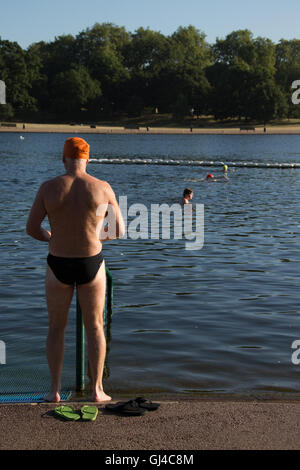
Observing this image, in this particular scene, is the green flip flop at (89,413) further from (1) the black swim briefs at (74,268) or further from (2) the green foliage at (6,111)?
(2) the green foliage at (6,111)

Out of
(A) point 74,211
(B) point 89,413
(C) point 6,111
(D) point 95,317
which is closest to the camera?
(B) point 89,413

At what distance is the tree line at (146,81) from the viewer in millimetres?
143875

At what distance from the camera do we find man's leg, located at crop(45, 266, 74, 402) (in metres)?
5.42

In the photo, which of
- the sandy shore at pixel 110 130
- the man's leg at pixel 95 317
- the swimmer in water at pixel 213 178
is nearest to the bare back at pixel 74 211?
the man's leg at pixel 95 317

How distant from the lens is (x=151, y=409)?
534 cm

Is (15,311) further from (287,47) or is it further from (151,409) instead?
(287,47)

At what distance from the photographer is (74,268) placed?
5.32m

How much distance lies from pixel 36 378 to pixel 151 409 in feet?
8.35

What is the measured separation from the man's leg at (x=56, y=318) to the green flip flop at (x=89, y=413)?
0.50m

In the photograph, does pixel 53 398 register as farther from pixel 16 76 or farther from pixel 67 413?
pixel 16 76

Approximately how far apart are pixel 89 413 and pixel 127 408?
0.32 metres

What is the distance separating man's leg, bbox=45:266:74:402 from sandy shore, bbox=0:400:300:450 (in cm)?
35

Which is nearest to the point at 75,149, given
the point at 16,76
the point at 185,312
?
the point at 185,312

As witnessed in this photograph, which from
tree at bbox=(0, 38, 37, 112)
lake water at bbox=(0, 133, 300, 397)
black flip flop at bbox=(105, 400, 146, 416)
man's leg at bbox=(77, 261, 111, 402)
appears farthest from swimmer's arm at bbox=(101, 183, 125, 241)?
tree at bbox=(0, 38, 37, 112)
